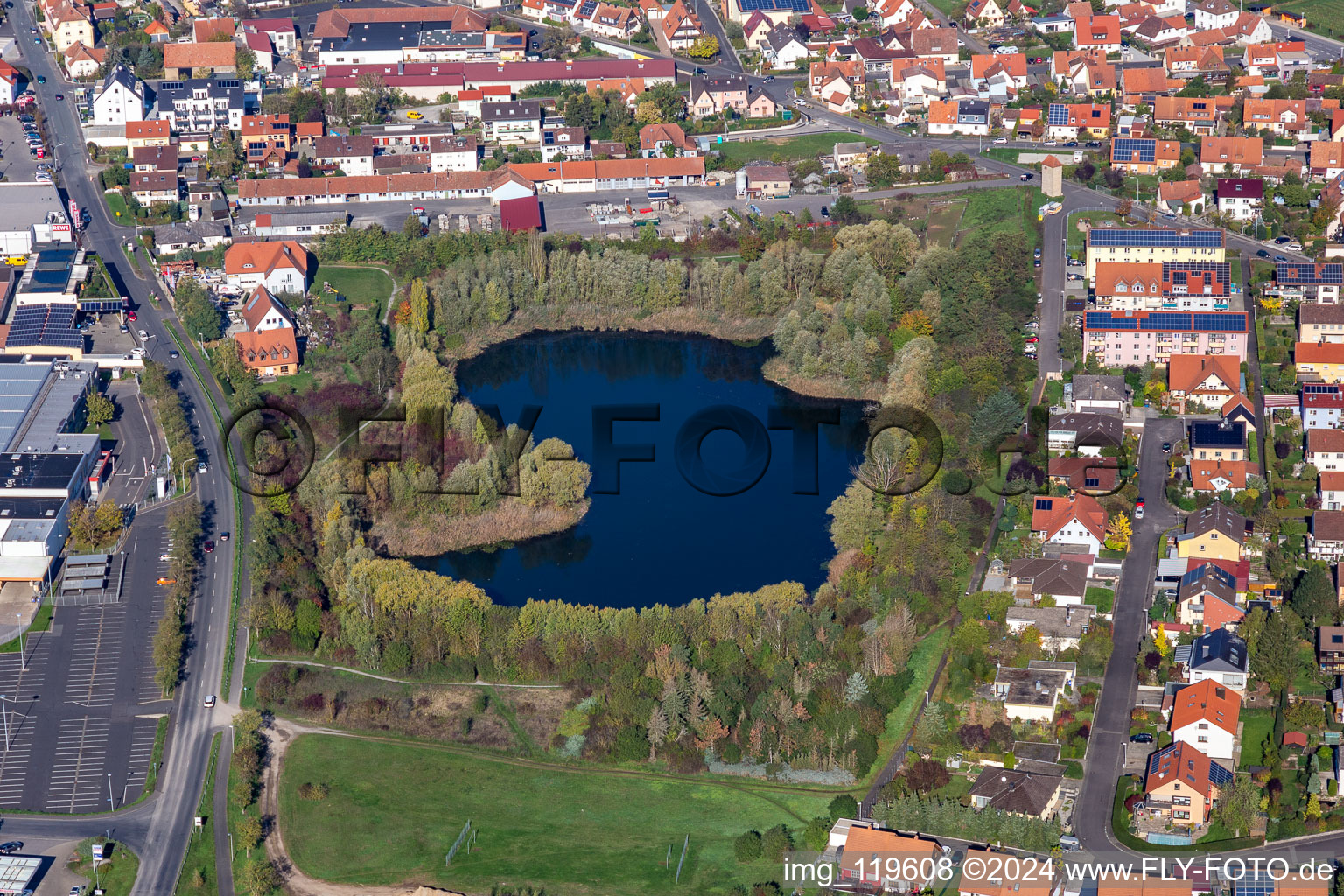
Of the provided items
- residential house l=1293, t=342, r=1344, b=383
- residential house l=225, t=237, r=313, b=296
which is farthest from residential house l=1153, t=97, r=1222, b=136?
residential house l=225, t=237, r=313, b=296

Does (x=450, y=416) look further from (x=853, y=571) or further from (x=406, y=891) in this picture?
(x=406, y=891)

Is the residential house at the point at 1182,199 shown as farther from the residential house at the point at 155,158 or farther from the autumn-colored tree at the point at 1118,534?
the residential house at the point at 155,158

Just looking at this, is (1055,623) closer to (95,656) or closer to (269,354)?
(95,656)

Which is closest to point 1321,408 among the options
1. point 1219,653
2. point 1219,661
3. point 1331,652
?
point 1331,652

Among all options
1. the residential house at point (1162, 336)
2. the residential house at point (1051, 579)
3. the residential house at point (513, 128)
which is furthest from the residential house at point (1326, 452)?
the residential house at point (513, 128)

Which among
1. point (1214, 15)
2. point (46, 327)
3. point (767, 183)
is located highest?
point (1214, 15)
